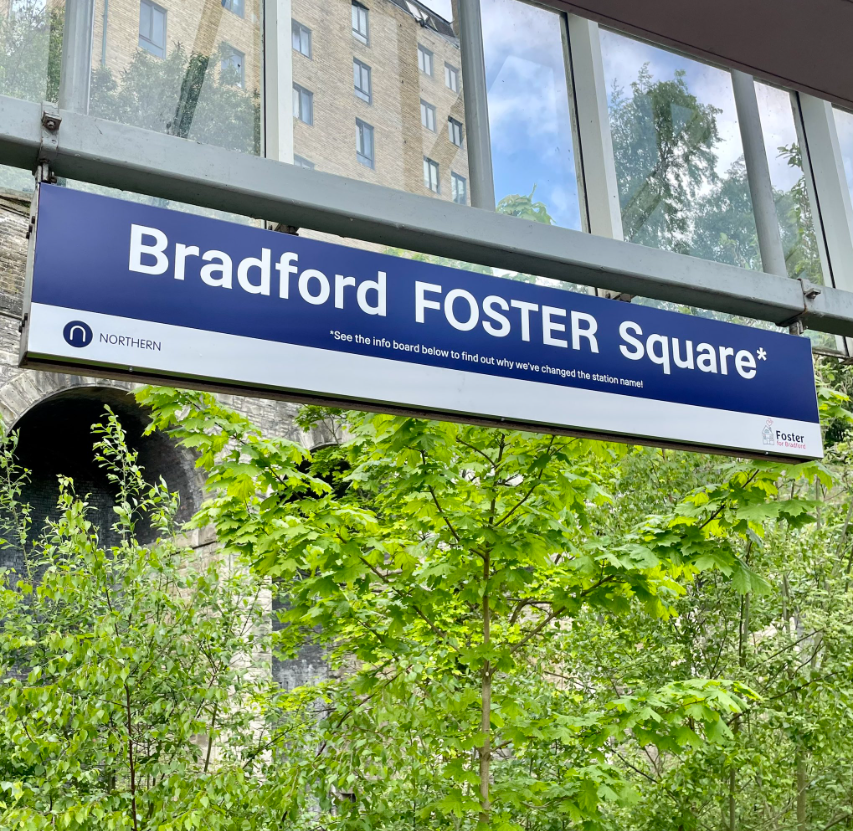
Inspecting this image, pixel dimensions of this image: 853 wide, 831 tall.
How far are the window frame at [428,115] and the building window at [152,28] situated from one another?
112cm

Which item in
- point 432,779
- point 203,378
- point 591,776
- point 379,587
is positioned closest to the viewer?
point 203,378

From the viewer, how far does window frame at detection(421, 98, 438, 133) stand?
4066 millimetres

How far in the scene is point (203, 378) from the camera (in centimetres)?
267

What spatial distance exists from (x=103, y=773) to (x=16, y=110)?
5.11 metres

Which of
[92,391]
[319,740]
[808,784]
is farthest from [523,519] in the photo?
[92,391]

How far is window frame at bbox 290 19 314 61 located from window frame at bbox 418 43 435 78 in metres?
0.59

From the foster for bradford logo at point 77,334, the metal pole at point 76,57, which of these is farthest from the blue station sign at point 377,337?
the metal pole at point 76,57

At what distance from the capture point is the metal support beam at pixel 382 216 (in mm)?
2836

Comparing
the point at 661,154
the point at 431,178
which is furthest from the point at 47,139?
the point at 661,154

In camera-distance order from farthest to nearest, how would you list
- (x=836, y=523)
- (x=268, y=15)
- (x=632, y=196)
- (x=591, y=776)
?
(x=836, y=523) → (x=591, y=776) → (x=632, y=196) → (x=268, y=15)

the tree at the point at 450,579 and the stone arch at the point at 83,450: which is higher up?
the stone arch at the point at 83,450

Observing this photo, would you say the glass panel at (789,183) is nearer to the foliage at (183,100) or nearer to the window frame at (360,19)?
the window frame at (360,19)

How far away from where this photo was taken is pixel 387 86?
13.4 ft

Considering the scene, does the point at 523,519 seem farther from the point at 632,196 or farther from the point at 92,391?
the point at 92,391
